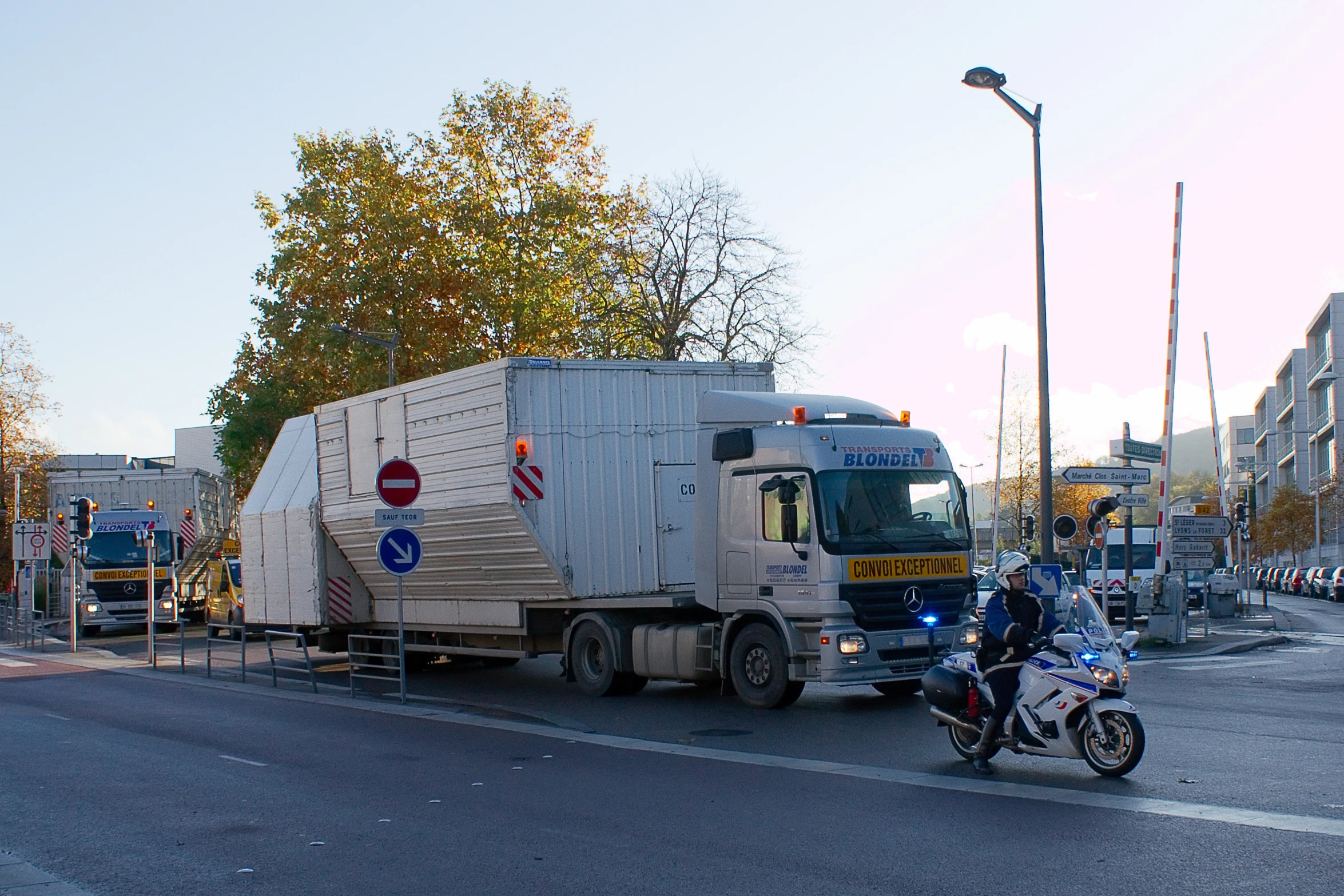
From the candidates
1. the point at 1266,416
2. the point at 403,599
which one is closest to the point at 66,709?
the point at 403,599

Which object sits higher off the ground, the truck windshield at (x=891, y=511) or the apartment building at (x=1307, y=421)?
the apartment building at (x=1307, y=421)

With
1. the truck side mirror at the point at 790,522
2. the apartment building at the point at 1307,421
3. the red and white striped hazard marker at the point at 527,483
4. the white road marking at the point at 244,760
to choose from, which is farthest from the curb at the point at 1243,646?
the apartment building at the point at 1307,421

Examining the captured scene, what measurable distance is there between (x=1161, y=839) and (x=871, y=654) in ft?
20.1

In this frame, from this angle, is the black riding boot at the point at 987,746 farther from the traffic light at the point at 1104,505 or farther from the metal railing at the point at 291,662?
the traffic light at the point at 1104,505

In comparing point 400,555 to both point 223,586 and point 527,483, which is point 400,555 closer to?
point 527,483

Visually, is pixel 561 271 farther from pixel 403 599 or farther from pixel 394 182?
pixel 403 599

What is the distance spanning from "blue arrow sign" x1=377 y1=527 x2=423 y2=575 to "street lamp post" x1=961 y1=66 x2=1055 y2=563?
957 cm

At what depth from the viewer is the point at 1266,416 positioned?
115688mm

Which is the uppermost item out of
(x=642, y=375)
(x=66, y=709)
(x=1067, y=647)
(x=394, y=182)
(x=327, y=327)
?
(x=394, y=182)

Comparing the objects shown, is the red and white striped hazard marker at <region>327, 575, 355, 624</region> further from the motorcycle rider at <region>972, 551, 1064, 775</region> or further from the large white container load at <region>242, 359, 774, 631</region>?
the motorcycle rider at <region>972, 551, 1064, 775</region>

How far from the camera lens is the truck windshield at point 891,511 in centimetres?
1345

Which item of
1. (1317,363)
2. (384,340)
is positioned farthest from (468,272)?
(1317,363)

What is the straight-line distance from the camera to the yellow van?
1484 inches

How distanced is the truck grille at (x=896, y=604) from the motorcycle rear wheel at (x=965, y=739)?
10.8 feet
